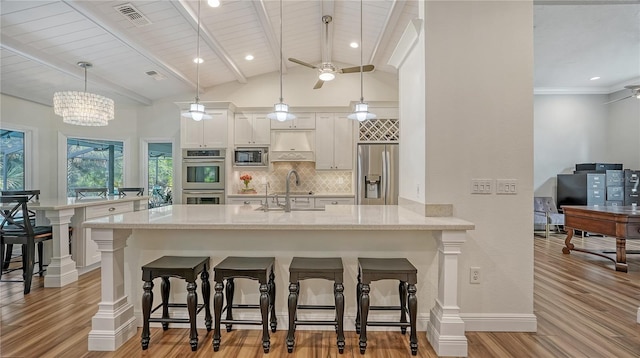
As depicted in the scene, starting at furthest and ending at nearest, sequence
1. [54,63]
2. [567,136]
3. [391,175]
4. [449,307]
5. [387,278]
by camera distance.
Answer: [567,136]
[391,175]
[54,63]
[449,307]
[387,278]

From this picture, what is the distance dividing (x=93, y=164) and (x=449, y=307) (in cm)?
661

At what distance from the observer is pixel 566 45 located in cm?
471

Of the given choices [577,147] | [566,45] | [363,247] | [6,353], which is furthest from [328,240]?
[577,147]

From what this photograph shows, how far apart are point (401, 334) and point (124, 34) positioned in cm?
448

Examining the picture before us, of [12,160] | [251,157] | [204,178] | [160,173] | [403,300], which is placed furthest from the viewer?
[160,173]

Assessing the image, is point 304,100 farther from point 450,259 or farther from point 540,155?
point 540,155

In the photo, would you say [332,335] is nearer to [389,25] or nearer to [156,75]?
[389,25]

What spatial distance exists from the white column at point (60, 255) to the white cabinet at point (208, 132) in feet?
7.26

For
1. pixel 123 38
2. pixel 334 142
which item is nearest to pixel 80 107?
pixel 123 38

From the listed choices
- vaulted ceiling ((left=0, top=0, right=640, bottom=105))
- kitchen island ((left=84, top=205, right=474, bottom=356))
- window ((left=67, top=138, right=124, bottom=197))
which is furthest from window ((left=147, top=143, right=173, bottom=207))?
kitchen island ((left=84, top=205, right=474, bottom=356))

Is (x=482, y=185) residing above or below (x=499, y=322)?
above

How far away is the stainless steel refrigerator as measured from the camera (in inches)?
206

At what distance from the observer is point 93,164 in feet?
19.2

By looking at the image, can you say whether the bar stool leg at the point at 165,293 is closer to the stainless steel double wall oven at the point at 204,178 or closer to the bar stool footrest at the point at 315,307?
the bar stool footrest at the point at 315,307
